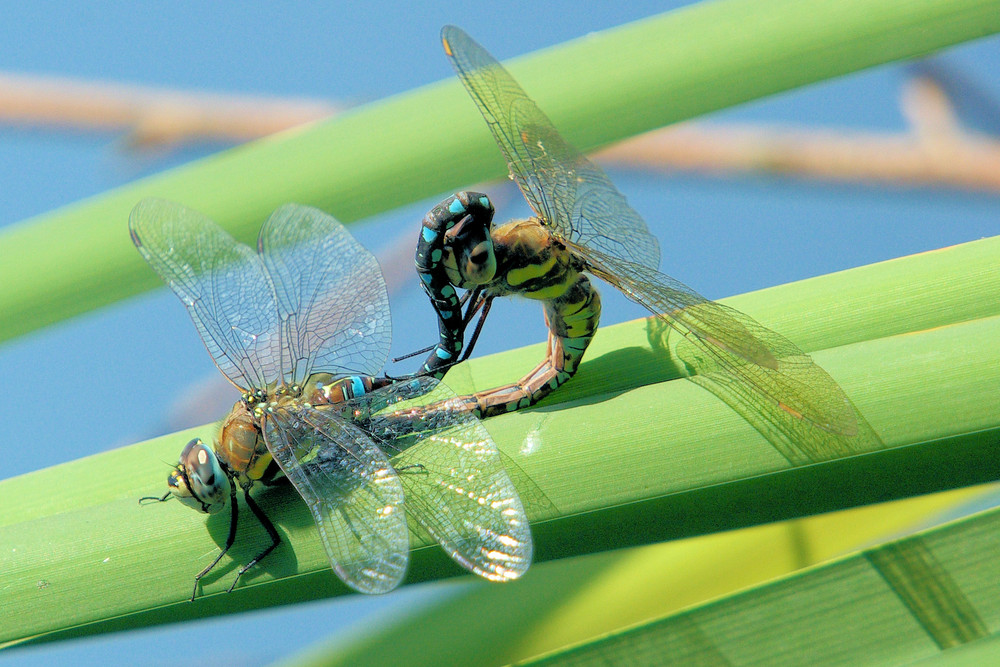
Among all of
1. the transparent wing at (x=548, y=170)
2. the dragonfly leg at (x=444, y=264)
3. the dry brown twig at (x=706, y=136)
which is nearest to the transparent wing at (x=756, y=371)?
the transparent wing at (x=548, y=170)

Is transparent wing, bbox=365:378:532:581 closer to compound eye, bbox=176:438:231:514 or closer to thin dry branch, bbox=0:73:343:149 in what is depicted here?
compound eye, bbox=176:438:231:514

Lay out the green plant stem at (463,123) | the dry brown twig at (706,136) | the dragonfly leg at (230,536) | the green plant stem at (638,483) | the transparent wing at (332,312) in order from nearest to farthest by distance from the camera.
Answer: the green plant stem at (638,483) < the dragonfly leg at (230,536) < the green plant stem at (463,123) < the transparent wing at (332,312) < the dry brown twig at (706,136)

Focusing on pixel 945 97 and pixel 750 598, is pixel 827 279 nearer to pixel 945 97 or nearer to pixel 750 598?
pixel 750 598

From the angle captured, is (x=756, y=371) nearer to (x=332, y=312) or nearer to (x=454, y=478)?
(x=454, y=478)

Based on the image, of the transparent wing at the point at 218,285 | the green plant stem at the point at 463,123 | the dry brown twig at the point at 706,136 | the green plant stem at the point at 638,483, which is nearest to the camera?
the green plant stem at the point at 638,483

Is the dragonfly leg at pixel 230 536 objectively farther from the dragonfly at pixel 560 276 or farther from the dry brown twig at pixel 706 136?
the dry brown twig at pixel 706 136

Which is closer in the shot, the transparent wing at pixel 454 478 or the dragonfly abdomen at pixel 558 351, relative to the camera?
the transparent wing at pixel 454 478

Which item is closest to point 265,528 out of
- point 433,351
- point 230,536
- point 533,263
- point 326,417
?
point 230,536
